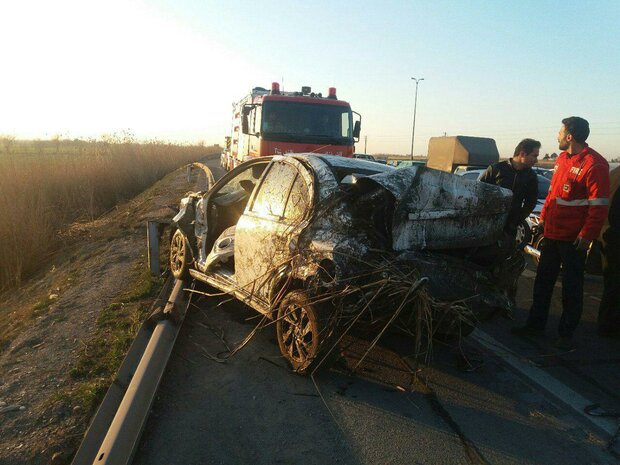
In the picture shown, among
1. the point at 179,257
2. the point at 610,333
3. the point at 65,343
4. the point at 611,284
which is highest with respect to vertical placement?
the point at 611,284

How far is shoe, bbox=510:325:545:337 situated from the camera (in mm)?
4828

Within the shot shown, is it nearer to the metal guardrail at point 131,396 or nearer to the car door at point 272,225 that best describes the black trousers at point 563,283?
the car door at point 272,225

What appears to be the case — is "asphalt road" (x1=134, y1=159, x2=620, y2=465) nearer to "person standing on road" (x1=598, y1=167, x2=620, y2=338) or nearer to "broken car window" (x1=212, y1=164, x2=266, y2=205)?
"person standing on road" (x1=598, y1=167, x2=620, y2=338)

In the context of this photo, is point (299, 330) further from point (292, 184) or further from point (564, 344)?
point (564, 344)

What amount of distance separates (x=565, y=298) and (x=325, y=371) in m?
2.54

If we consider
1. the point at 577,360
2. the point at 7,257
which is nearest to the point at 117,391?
the point at 577,360

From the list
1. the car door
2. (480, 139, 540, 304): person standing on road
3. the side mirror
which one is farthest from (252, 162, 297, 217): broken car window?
the side mirror

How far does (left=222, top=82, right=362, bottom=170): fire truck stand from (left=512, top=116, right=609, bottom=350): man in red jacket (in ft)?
21.0

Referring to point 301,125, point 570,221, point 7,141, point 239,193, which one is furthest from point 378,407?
point 7,141

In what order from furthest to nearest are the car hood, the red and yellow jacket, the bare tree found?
the bare tree < the red and yellow jacket < the car hood

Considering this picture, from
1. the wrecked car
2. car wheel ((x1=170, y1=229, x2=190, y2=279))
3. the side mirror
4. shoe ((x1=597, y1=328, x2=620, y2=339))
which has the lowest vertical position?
shoe ((x1=597, y1=328, x2=620, y2=339))

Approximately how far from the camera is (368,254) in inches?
139

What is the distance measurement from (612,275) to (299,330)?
11.3 feet

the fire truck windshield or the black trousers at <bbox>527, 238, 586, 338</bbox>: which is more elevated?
the fire truck windshield
